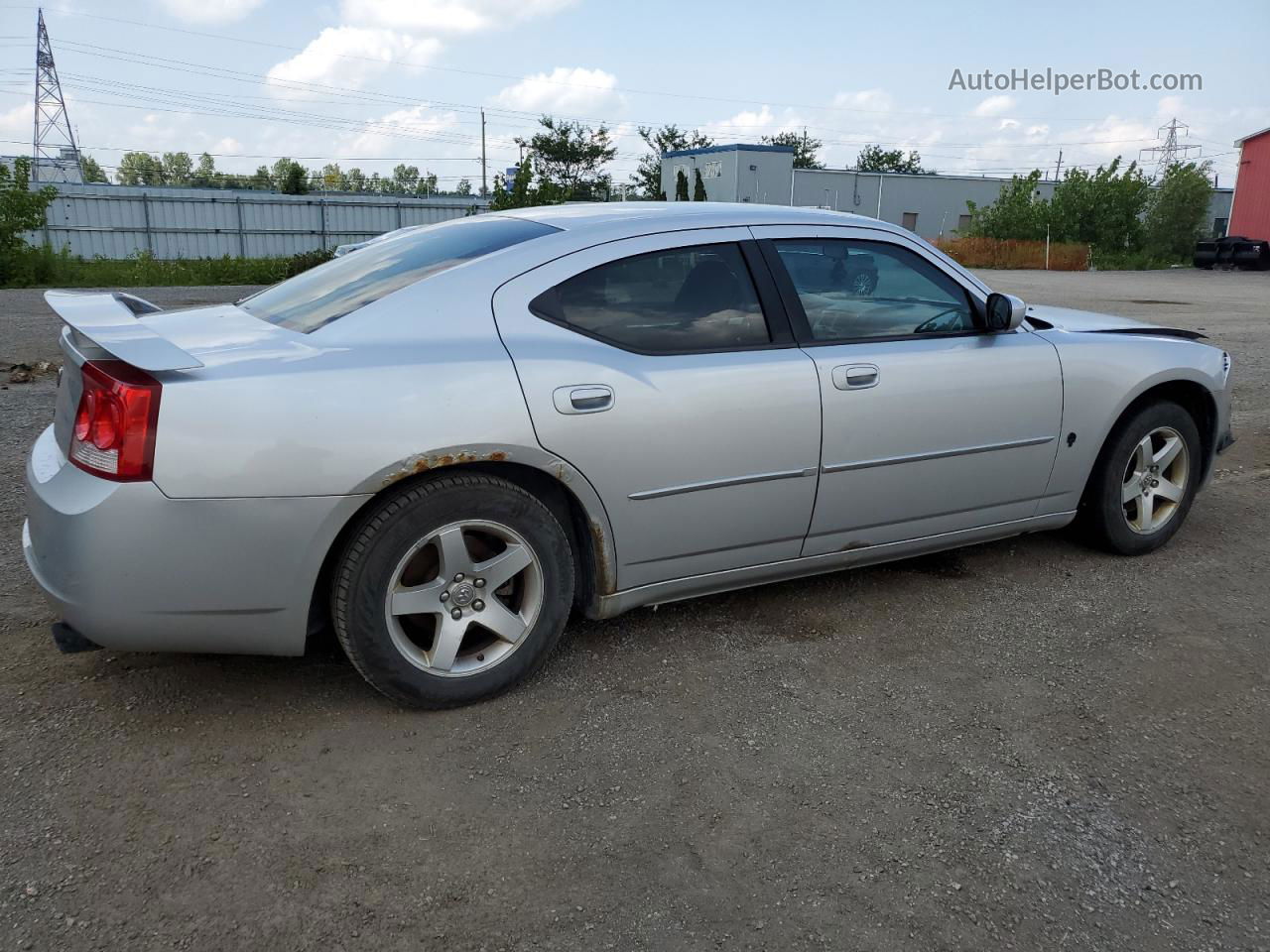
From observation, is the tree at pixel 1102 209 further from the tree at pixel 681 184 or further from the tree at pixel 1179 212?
the tree at pixel 681 184

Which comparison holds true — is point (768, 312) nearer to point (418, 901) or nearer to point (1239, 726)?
point (1239, 726)

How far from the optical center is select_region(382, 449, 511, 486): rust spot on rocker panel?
276 centimetres

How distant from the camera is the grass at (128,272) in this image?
67.4 feet

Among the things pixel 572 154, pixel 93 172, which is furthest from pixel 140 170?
pixel 572 154

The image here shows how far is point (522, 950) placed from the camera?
2.06m

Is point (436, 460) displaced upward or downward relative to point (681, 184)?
downward

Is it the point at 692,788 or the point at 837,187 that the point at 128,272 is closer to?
the point at 692,788

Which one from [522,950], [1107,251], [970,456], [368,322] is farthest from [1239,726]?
[1107,251]

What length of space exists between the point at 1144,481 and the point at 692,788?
286 cm

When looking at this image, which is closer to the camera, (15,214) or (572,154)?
(15,214)

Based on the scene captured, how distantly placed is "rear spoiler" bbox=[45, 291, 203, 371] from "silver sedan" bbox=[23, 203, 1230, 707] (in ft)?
0.05

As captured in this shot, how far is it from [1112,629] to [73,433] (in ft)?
11.7

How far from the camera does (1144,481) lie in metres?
4.38

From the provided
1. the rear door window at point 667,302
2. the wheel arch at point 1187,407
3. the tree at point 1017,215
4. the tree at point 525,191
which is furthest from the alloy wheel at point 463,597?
the tree at point 1017,215
